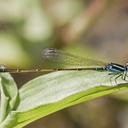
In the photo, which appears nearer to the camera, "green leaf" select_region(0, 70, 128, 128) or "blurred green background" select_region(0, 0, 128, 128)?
"green leaf" select_region(0, 70, 128, 128)

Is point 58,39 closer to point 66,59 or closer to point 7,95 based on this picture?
point 66,59

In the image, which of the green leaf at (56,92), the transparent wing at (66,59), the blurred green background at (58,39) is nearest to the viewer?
the green leaf at (56,92)

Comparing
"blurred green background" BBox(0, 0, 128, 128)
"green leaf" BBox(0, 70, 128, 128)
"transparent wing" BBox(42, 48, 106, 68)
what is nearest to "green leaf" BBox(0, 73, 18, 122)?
Result: "green leaf" BBox(0, 70, 128, 128)

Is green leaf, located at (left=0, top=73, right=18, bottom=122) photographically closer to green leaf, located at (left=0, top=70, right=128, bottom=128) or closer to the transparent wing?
green leaf, located at (left=0, top=70, right=128, bottom=128)

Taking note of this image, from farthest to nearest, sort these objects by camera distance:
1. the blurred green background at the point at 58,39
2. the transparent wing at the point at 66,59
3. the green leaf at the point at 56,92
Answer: the blurred green background at the point at 58,39, the transparent wing at the point at 66,59, the green leaf at the point at 56,92

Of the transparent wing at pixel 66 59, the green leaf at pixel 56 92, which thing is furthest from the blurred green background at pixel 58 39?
the green leaf at pixel 56 92

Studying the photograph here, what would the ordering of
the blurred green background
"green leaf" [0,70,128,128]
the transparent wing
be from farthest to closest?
the blurred green background → the transparent wing → "green leaf" [0,70,128,128]

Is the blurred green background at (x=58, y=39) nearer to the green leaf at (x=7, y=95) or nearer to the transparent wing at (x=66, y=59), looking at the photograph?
the transparent wing at (x=66, y=59)

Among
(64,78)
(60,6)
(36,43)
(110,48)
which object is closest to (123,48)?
(110,48)
